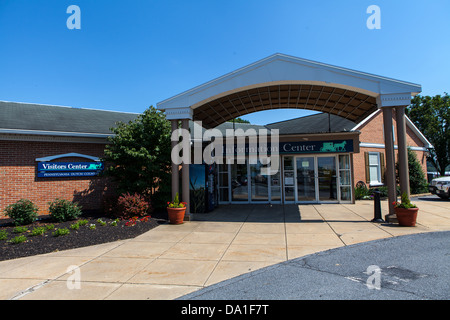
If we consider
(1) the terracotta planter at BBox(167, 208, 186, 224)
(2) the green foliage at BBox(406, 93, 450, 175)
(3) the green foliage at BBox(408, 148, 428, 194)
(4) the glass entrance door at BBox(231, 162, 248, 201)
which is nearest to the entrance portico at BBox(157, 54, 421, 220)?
(1) the terracotta planter at BBox(167, 208, 186, 224)

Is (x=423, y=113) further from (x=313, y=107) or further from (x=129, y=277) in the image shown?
(x=129, y=277)

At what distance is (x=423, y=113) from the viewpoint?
2859cm

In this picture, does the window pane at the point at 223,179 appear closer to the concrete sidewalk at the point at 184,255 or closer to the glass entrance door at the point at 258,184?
the glass entrance door at the point at 258,184

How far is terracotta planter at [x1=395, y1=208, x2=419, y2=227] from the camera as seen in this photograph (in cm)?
799

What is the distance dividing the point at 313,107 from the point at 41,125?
11.7m

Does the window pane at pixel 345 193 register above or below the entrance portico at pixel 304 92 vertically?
below

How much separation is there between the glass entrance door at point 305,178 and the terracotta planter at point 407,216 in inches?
220

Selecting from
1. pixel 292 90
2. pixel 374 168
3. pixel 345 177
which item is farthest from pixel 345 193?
pixel 292 90

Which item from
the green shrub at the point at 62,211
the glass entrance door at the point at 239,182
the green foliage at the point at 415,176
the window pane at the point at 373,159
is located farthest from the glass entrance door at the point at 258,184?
the green foliage at the point at 415,176

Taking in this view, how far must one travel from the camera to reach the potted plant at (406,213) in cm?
800

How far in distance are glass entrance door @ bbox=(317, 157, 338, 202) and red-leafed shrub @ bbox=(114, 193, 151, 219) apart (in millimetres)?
8704

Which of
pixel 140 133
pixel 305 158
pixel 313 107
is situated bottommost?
pixel 305 158

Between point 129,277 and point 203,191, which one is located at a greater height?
point 203,191


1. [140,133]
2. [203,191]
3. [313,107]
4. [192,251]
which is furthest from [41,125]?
[313,107]
